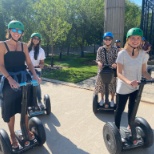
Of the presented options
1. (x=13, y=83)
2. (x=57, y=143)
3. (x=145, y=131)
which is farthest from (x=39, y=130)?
(x=145, y=131)

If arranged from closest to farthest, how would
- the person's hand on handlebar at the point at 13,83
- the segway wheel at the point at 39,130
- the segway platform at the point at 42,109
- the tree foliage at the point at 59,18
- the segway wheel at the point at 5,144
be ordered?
the person's hand on handlebar at the point at 13,83 → the segway wheel at the point at 5,144 → the segway wheel at the point at 39,130 → the segway platform at the point at 42,109 → the tree foliage at the point at 59,18

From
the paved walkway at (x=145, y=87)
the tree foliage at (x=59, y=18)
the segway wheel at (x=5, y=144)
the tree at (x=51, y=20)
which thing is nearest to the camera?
the segway wheel at (x=5, y=144)

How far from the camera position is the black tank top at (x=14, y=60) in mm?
2875

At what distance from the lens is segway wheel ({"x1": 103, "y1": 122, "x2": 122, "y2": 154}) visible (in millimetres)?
3023

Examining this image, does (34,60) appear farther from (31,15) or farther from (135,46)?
(31,15)

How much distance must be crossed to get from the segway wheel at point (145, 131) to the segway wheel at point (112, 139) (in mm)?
476

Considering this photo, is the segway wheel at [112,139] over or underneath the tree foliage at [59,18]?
underneath

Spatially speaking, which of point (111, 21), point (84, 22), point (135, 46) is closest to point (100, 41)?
point (84, 22)

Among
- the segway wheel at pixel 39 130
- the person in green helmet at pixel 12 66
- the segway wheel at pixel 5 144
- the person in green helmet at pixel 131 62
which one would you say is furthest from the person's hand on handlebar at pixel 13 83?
the person in green helmet at pixel 131 62

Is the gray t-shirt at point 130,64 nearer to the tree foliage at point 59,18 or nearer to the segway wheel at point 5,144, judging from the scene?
the segway wheel at point 5,144

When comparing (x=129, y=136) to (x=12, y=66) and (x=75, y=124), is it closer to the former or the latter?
(x=75, y=124)

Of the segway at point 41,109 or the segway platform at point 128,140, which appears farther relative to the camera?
the segway at point 41,109

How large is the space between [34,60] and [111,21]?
3909 millimetres

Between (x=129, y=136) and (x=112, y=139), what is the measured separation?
1.07 ft
